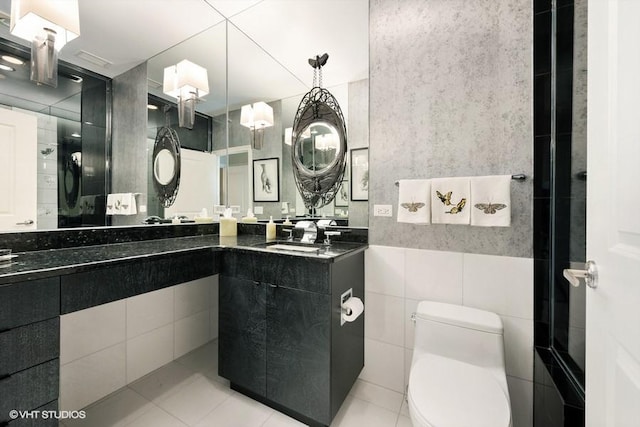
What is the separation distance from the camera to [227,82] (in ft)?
7.11

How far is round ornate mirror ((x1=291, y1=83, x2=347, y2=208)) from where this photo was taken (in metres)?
1.81

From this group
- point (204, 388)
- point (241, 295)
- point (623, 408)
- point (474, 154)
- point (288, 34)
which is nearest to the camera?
point (623, 408)

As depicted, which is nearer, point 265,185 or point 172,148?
point 172,148

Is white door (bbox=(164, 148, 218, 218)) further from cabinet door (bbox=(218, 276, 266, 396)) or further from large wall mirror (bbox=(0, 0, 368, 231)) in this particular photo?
cabinet door (bbox=(218, 276, 266, 396))

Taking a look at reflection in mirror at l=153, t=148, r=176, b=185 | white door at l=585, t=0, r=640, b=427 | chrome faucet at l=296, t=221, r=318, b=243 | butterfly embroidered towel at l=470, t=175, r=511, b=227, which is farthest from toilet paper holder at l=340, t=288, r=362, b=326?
reflection in mirror at l=153, t=148, r=176, b=185

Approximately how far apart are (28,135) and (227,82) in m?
1.38

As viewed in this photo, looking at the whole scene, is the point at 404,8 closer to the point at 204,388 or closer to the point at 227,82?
the point at 227,82

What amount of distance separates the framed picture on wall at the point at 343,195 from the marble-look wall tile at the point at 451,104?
0.19 meters

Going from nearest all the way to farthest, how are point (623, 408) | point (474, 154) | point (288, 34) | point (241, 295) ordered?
point (623, 408)
point (474, 154)
point (241, 295)
point (288, 34)

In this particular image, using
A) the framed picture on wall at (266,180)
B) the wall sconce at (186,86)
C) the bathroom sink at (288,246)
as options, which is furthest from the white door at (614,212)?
the wall sconce at (186,86)

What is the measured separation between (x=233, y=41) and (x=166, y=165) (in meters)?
1.16

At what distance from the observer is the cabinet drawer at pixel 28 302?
772 millimetres

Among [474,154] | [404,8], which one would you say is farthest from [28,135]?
[474,154]

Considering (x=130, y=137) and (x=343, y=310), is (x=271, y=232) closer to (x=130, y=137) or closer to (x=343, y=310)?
(x=343, y=310)
